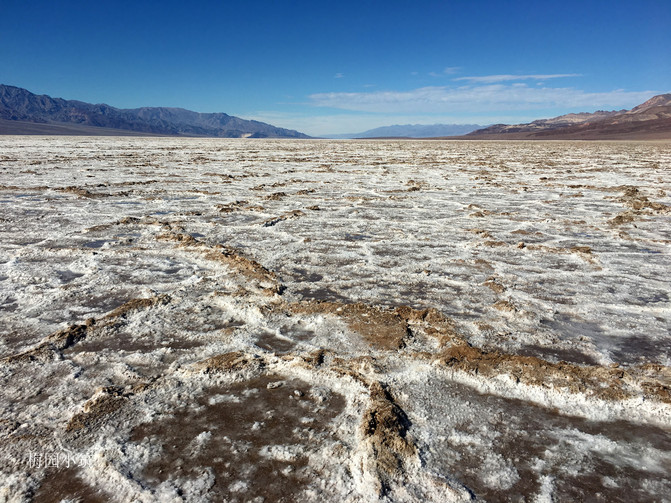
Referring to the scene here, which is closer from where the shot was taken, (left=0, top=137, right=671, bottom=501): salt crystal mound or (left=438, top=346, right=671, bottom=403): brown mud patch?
(left=0, top=137, right=671, bottom=501): salt crystal mound

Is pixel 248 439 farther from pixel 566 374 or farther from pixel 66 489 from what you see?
pixel 566 374

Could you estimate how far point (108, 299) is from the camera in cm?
279

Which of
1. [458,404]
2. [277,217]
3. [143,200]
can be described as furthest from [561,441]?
[143,200]

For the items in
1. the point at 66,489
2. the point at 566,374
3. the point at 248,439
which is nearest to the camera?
the point at 66,489

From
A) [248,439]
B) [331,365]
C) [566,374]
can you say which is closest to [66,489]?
[248,439]

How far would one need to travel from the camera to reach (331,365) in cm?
202

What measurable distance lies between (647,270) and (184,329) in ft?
11.5

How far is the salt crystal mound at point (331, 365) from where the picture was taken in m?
1.40

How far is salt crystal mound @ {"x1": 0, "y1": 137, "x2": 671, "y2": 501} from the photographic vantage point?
140cm

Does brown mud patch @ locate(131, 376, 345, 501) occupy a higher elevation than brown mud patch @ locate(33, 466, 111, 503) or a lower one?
lower

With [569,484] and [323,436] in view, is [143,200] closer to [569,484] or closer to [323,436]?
[323,436]

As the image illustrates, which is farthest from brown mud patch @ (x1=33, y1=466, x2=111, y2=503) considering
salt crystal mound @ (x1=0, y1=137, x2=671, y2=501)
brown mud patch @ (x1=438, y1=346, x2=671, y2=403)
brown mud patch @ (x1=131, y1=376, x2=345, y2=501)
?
brown mud patch @ (x1=438, y1=346, x2=671, y2=403)

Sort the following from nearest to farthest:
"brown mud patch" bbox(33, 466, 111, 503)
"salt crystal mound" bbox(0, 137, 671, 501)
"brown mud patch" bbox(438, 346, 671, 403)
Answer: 1. "brown mud patch" bbox(33, 466, 111, 503)
2. "salt crystal mound" bbox(0, 137, 671, 501)
3. "brown mud patch" bbox(438, 346, 671, 403)

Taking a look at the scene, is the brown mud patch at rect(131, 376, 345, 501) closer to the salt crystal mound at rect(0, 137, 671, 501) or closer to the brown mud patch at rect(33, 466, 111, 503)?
the salt crystal mound at rect(0, 137, 671, 501)
